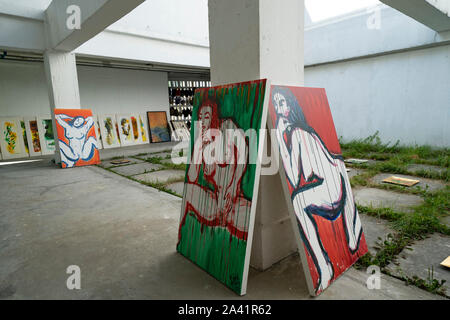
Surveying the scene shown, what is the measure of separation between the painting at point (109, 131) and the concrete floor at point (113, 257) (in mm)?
5603

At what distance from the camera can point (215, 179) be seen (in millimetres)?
1987

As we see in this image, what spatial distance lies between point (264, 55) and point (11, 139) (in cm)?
889

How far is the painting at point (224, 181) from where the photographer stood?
1.69 meters

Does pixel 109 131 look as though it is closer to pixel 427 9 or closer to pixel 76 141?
pixel 76 141

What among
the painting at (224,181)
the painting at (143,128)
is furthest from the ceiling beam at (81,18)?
the painting at (143,128)

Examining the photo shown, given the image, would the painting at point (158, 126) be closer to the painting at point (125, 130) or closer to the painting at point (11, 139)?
the painting at point (125, 130)

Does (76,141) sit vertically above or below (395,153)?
above

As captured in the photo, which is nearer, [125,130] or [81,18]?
[81,18]

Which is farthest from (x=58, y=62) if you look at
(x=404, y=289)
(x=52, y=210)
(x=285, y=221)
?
(x=404, y=289)

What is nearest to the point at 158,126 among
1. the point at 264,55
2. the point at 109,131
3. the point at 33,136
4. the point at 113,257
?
the point at 109,131

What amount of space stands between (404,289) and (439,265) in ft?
1.71

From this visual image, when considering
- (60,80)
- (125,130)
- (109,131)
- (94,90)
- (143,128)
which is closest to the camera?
(60,80)

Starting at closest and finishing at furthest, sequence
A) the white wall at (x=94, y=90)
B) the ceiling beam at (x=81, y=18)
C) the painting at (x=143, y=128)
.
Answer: the ceiling beam at (x=81, y=18)
the white wall at (x=94, y=90)
the painting at (x=143, y=128)
